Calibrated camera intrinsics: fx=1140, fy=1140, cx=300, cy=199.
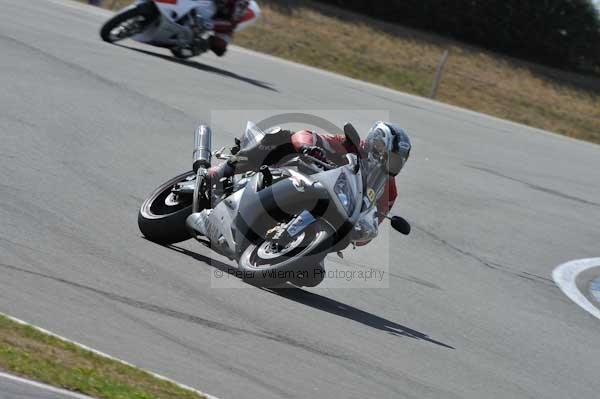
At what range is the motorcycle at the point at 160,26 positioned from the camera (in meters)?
17.5

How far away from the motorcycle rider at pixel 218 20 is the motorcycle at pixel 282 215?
392 inches

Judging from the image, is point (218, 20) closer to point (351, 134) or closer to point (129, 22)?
point (129, 22)

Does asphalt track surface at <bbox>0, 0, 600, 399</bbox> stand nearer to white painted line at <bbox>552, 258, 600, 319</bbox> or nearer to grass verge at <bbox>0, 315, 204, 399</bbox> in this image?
white painted line at <bbox>552, 258, 600, 319</bbox>

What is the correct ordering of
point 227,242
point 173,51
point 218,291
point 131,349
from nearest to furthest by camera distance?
point 131,349 < point 218,291 < point 227,242 < point 173,51

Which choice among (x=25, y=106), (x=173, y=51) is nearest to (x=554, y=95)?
(x=173, y=51)

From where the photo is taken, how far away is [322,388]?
607 cm

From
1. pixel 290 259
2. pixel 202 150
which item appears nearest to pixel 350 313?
pixel 290 259

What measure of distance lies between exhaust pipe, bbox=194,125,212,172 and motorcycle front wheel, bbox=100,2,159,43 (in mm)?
8844

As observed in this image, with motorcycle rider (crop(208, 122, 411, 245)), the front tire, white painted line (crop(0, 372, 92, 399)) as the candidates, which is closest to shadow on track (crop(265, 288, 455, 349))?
motorcycle rider (crop(208, 122, 411, 245))

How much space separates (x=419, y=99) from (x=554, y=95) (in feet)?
29.8

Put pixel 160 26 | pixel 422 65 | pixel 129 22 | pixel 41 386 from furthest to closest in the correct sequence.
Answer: pixel 422 65, pixel 129 22, pixel 160 26, pixel 41 386

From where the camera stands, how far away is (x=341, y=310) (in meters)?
8.22

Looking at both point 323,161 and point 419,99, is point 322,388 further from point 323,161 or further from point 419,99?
point 419,99

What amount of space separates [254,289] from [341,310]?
0.69 metres
